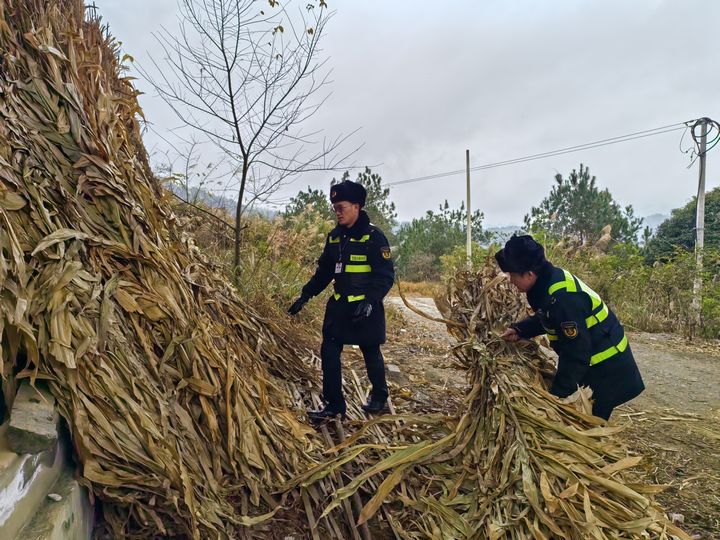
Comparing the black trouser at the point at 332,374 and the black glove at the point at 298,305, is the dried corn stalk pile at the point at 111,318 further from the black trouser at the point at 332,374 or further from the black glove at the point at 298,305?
the black glove at the point at 298,305

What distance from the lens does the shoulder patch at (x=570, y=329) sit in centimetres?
249

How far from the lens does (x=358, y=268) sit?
10.6 feet

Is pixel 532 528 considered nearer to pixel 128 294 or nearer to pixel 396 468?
pixel 396 468

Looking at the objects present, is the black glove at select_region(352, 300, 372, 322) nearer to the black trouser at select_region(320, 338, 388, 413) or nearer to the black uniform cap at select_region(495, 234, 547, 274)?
the black trouser at select_region(320, 338, 388, 413)

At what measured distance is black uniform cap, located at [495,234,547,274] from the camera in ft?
8.44

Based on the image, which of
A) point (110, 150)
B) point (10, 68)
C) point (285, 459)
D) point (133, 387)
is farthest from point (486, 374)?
point (10, 68)

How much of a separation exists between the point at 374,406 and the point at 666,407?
2968 millimetres

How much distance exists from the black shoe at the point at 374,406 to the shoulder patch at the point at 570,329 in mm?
1416

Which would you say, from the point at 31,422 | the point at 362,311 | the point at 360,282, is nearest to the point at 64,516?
the point at 31,422

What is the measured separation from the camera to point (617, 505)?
1.90 metres

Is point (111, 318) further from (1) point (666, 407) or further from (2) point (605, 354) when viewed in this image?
(1) point (666, 407)

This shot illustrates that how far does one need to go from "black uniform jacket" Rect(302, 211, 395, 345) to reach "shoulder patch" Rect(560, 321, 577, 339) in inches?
45.5

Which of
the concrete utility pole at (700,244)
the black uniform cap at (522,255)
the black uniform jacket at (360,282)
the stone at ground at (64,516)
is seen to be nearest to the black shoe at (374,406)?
the black uniform jacket at (360,282)

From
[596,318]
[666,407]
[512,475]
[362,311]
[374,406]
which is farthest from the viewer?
[666,407]
